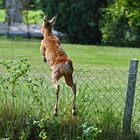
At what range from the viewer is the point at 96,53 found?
20828mm

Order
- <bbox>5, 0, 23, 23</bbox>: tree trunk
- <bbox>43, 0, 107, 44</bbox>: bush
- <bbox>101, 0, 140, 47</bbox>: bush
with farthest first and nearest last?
1. <bbox>5, 0, 23, 23</bbox>: tree trunk
2. <bbox>43, 0, 107, 44</bbox>: bush
3. <bbox>101, 0, 140, 47</bbox>: bush

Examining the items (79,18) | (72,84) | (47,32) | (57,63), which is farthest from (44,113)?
(79,18)

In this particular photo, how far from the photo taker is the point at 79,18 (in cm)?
2677

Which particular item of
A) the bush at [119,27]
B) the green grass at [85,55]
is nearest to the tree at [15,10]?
the bush at [119,27]

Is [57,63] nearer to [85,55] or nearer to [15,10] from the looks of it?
[85,55]

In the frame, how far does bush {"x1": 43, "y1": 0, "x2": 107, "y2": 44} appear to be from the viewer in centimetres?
2656

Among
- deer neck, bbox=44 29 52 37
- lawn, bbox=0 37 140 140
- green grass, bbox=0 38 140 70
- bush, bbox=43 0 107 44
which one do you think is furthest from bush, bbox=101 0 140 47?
lawn, bbox=0 37 140 140

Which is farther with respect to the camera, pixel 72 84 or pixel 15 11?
pixel 15 11

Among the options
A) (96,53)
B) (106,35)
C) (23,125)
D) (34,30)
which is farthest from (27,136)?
(34,30)

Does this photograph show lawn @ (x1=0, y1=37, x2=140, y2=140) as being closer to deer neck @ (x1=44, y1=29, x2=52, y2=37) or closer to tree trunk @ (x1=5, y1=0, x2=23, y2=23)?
deer neck @ (x1=44, y1=29, x2=52, y2=37)

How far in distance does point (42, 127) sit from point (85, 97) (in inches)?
27.4

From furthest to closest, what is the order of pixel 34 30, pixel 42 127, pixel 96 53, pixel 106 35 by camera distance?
1. pixel 34 30
2. pixel 106 35
3. pixel 96 53
4. pixel 42 127

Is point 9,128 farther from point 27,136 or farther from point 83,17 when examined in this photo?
point 83,17

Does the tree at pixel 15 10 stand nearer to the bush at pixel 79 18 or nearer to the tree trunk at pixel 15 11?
the tree trunk at pixel 15 11
